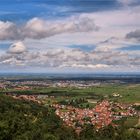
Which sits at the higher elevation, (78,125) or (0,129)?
(0,129)

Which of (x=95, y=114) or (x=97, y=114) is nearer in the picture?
(x=95, y=114)

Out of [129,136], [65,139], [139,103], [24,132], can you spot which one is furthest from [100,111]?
[24,132]

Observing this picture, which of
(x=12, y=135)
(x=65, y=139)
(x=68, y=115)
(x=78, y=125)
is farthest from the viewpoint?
(x=68, y=115)

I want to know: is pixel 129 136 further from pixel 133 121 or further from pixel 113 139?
pixel 133 121

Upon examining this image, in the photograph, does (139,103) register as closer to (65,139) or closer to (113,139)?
(113,139)

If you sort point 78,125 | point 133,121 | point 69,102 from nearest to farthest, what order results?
point 78,125 < point 133,121 < point 69,102

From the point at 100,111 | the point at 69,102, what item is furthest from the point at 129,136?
the point at 69,102

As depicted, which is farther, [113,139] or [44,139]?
[113,139]
